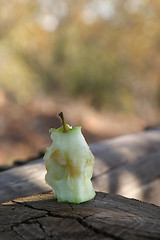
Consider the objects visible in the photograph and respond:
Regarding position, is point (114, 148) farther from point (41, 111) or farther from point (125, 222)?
point (41, 111)

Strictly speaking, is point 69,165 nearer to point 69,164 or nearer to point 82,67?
point 69,164

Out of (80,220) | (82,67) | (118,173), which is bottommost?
(80,220)

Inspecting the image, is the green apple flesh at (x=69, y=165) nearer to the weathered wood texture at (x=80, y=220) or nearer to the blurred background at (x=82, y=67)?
the weathered wood texture at (x=80, y=220)

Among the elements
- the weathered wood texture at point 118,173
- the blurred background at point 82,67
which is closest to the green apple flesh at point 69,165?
the weathered wood texture at point 118,173

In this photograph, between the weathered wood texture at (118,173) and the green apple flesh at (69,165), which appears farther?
the weathered wood texture at (118,173)

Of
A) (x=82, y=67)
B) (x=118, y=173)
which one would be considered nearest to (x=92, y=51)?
(x=82, y=67)

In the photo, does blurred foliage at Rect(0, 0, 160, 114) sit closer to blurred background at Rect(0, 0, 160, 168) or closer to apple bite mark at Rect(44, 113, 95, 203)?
blurred background at Rect(0, 0, 160, 168)
